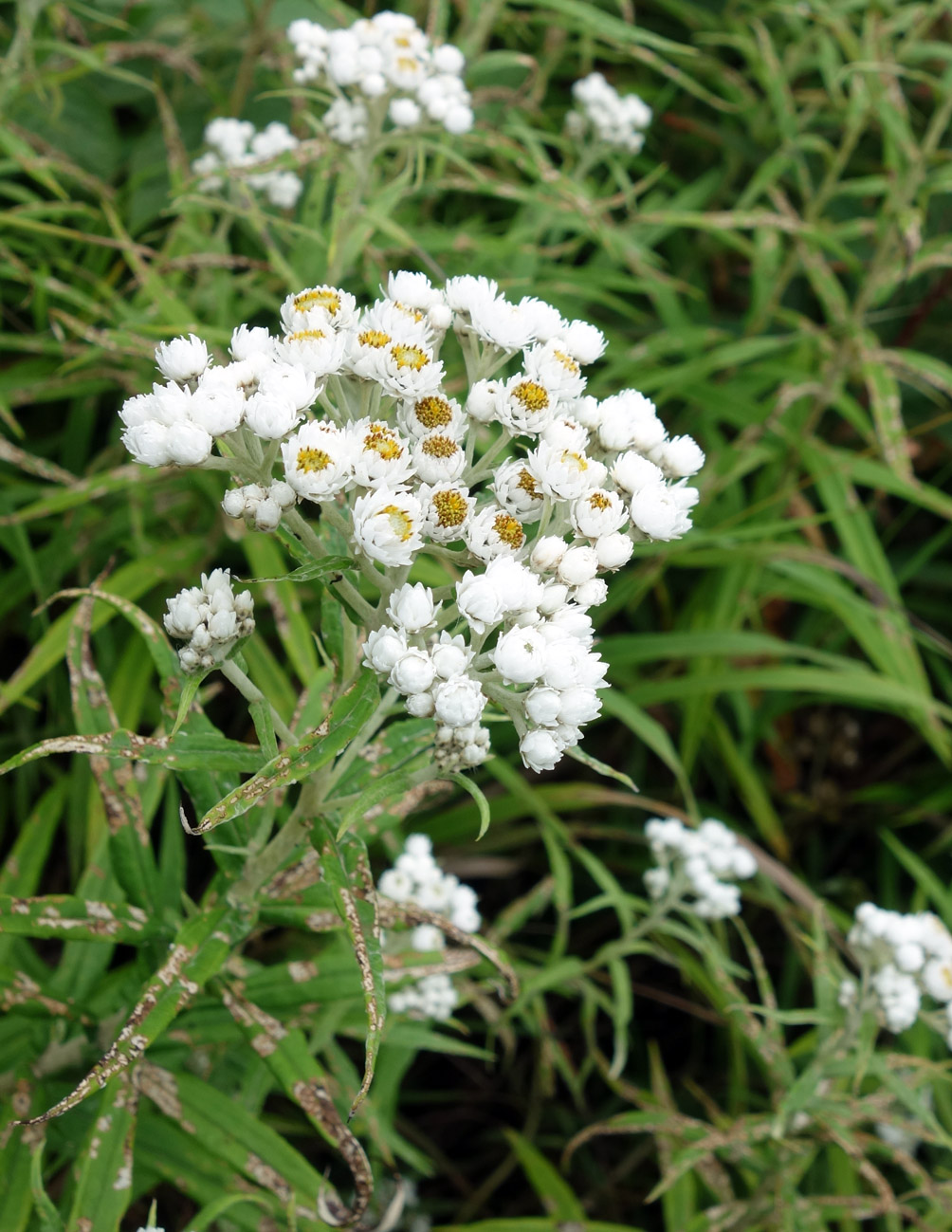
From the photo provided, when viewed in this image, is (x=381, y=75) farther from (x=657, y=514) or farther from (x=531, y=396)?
(x=657, y=514)

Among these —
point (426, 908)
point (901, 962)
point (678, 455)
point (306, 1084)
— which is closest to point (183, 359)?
point (678, 455)

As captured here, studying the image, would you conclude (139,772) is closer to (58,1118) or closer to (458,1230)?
(58,1118)

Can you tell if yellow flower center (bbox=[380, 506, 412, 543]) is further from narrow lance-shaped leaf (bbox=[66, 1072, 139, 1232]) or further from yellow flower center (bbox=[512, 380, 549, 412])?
narrow lance-shaped leaf (bbox=[66, 1072, 139, 1232])

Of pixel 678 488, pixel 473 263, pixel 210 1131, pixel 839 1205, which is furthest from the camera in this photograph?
pixel 473 263

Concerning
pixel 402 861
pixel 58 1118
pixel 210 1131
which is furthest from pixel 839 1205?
pixel 58 1118

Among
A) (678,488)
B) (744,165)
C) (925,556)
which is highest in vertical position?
(744,165)
